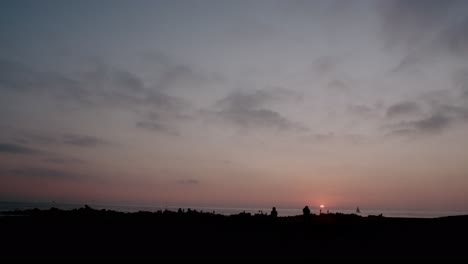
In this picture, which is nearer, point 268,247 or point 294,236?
point 268,247

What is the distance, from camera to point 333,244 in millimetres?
28578

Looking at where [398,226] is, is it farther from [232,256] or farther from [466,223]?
[232,256]

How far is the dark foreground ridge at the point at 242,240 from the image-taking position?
78.3 ft

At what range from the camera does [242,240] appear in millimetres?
29641

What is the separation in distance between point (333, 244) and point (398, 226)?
1146 centimetres

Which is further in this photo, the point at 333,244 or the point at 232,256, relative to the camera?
the point at 333,244

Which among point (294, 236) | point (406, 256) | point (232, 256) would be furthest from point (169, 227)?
point (406, 256)

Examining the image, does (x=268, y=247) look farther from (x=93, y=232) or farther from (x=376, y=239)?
(x=93, y=232)

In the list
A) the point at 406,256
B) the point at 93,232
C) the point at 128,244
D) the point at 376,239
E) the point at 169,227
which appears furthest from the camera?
the point at 169,227

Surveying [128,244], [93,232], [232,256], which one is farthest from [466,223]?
[93,232]

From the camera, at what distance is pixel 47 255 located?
23016 millimetres

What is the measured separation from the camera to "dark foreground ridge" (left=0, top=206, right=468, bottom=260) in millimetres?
23875

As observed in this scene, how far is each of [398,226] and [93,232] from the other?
1024 inches

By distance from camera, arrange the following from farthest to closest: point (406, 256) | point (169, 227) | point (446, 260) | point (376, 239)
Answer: point (169, 227) < point (376, 239) < point (406, 256) < point (446, 260)
